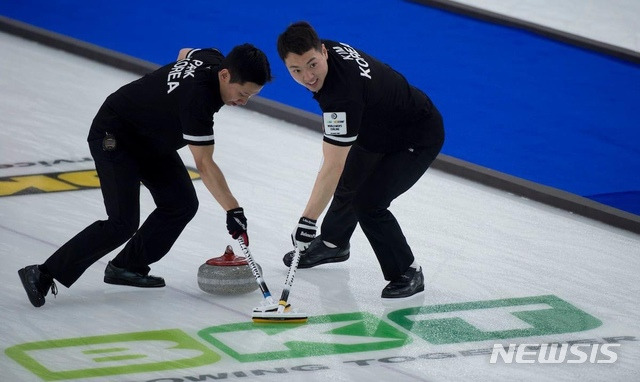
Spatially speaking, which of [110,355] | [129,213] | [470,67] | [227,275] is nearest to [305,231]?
[227,275]

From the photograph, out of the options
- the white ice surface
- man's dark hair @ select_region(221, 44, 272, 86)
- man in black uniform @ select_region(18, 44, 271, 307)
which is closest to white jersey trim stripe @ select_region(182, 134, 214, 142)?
man in black uniform @ select_region(18, 44, 271, 307)

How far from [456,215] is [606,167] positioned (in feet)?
5.60

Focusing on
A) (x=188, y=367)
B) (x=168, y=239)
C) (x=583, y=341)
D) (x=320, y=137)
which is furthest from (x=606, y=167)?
(x=188, y=367)

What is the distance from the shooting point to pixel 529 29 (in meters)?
12.8

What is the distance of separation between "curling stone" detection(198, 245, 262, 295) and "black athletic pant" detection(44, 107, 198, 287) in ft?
1.00

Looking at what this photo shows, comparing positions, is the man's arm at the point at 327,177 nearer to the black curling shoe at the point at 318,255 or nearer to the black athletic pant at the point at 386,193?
the black athletic pant at the point at 386,193

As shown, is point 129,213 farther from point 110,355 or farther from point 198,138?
point 110,355

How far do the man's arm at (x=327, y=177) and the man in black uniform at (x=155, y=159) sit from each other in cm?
37

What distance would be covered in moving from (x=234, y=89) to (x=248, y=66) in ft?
0.53

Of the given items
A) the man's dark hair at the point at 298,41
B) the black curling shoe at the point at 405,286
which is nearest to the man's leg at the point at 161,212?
the man's dark hair at the point at 298,41

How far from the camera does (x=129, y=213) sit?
6312 mm

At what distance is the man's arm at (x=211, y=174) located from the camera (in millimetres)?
5895

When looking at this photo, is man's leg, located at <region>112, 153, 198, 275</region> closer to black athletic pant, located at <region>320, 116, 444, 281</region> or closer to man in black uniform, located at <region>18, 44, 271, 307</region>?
man in black uniform, located at <region>18, 44, 271, 307</region>

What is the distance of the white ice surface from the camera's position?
588 cm
